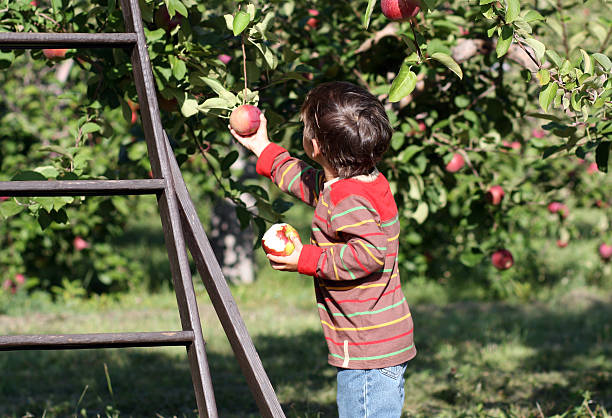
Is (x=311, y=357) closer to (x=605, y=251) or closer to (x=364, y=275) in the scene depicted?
(x=364, y=275)

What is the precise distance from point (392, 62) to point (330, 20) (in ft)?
1.30

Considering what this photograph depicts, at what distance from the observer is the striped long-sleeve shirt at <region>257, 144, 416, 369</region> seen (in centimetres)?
175

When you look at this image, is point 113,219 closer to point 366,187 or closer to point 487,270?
point 487,270

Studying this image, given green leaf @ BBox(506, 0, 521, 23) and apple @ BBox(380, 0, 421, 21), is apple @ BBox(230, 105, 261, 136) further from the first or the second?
green leaf @ BBox(506, 0, 521, 23)

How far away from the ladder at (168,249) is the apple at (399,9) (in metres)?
0.66

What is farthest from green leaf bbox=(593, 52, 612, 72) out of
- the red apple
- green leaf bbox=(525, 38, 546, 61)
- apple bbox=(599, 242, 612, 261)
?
the red apple

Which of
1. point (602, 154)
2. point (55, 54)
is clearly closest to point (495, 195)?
point (602, 154)

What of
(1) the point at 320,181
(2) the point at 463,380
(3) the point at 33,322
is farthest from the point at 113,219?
(1) the point at 320,181

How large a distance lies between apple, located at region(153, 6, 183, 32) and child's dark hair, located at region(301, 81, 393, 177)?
662mm

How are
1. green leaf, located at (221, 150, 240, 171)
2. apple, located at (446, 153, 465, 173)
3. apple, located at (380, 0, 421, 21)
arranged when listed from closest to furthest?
apple, located at (380, 0, 421, 21) → green leaf, located at (221, 150, 240, 171) → apple, located at (446, 153, 465, 173)

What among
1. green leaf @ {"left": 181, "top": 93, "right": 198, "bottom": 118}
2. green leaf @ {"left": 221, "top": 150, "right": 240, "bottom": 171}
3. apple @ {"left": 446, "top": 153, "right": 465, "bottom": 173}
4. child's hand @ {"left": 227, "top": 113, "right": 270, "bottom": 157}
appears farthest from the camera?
apple @ {"left": 446, "top": 153, "right": 465, "bottom": 173}

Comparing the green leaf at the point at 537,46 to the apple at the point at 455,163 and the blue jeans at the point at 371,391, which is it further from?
the apple at the point at 455,163

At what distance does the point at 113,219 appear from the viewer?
5879 millimetres

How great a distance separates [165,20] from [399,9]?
753mm
